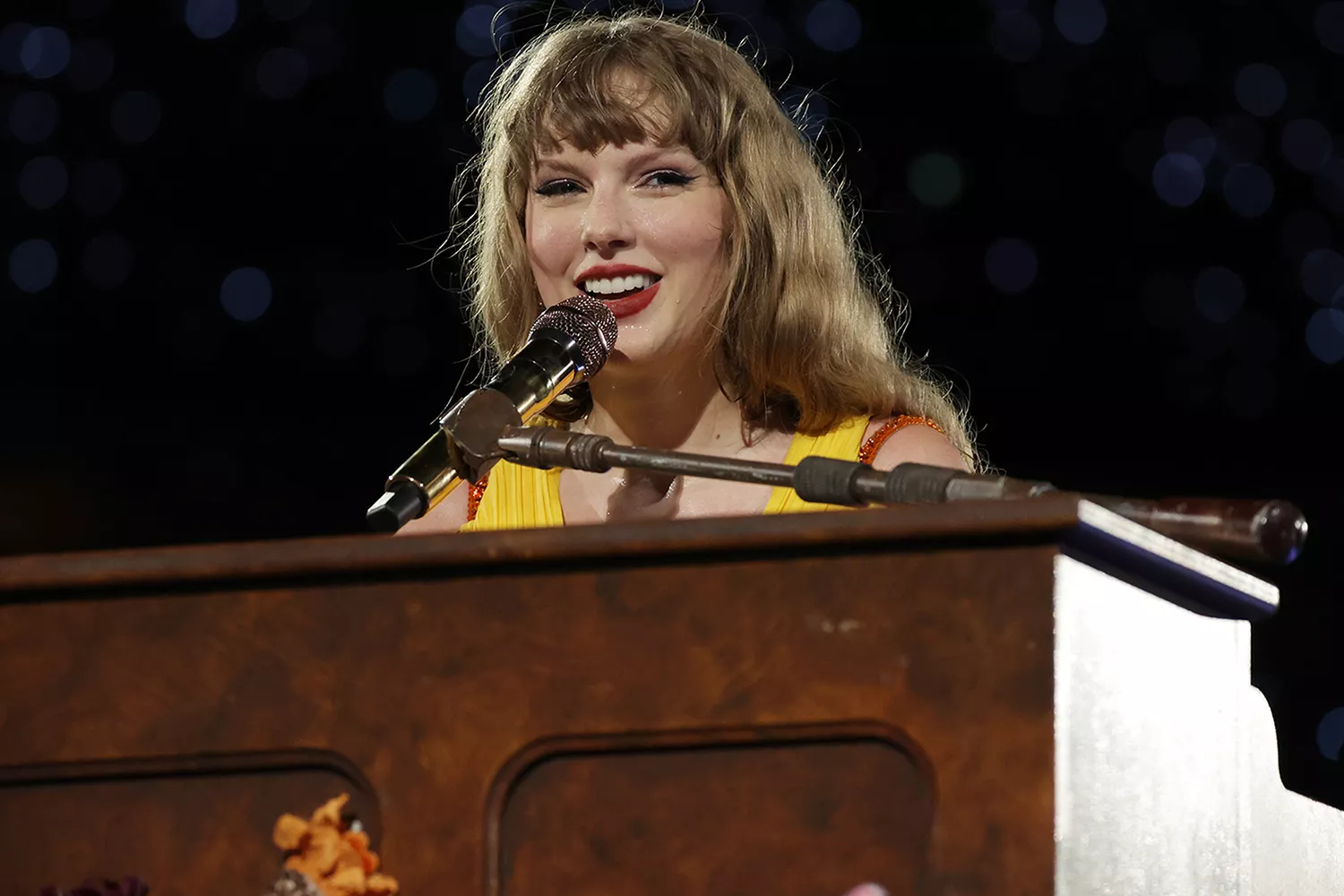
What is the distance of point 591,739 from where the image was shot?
96 cm

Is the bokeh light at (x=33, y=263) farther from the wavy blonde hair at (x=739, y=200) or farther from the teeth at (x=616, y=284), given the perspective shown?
the teeth at (x=616, y=284)

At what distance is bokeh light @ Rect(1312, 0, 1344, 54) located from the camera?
2.46m

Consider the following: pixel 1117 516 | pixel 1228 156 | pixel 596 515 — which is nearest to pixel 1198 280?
pixel 1228 156

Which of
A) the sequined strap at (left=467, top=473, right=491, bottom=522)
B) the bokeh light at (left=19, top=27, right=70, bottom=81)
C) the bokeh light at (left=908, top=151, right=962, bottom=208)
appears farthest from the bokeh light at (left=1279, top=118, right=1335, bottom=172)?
the bokeh light at (left=19, top=27, right=70, bottom=81)

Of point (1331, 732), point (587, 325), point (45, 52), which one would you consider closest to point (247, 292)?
point (45, 52)

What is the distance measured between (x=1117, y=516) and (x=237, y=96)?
2217mm

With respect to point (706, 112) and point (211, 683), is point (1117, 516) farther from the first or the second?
point (706, 112)

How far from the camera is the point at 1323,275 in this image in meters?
2.50

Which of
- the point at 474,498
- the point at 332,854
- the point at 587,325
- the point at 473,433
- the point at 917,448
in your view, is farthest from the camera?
the point at 474,498

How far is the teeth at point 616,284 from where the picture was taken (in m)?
1.92

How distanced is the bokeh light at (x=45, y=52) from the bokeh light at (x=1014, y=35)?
1427 millimetres

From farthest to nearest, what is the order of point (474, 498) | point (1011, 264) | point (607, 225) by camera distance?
point (1011, 264), point (474, 498), point (607, 225)

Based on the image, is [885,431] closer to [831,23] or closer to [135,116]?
[831,23]

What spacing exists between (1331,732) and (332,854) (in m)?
2.05
